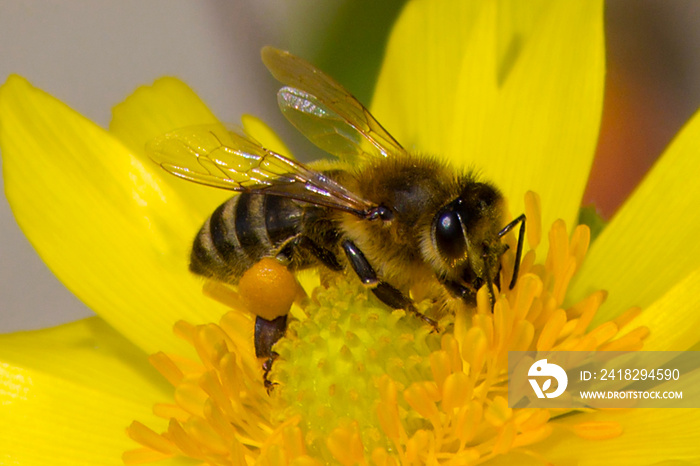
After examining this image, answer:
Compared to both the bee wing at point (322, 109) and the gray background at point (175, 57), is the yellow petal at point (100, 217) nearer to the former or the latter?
the bee wing at point (322, 109)

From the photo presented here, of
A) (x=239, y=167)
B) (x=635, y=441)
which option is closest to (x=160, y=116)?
(x=239, y=167)

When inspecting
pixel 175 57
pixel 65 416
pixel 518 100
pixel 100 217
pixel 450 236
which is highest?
pixel 518 100

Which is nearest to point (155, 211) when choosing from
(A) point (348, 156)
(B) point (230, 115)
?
(A) point (348, 156)

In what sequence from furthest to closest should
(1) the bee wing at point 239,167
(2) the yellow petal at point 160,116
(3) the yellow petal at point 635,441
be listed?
(2) the yellow petal at point 160,116 < (1) the bee wing at point 239,167 < (3) the yellow petal at point 635,441

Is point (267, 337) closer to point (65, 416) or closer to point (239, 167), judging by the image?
point (239, 167)

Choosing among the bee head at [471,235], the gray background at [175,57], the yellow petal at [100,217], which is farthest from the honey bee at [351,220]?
the gray background at [175,57]

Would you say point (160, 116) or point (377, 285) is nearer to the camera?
point (377, 285)

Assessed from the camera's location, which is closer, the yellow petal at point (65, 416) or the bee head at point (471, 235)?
the bee head at point (471, 235)
